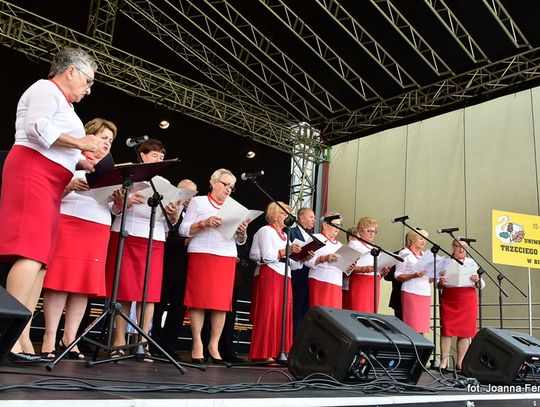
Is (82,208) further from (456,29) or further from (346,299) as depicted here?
(456,29)

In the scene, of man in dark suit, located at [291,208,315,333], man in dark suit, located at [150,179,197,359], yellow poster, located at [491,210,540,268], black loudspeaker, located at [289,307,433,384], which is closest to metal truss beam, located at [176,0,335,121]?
yellow poster, located at [491,210,540,268]

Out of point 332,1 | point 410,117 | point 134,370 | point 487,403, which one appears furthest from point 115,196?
point 410,117

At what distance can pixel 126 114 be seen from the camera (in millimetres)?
8570

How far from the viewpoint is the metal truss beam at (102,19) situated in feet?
24.5

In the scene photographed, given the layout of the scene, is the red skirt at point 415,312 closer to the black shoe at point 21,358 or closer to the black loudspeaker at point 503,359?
the black loudspeaker at point 503,359

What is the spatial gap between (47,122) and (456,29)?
654cm

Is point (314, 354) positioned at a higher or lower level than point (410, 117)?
lower

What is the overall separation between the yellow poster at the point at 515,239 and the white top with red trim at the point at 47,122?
4692 mm

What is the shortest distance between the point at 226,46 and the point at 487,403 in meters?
7.27

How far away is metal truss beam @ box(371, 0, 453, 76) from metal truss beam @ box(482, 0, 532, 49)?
92cm

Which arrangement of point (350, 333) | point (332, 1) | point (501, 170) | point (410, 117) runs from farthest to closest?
point (410, 117), point (501, 170), point (332, 1), point (350, 333)

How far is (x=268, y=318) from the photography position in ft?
13.7

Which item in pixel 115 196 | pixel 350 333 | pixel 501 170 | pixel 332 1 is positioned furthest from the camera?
pixel 501 170

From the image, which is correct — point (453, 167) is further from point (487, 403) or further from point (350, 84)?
point (487, 403)
